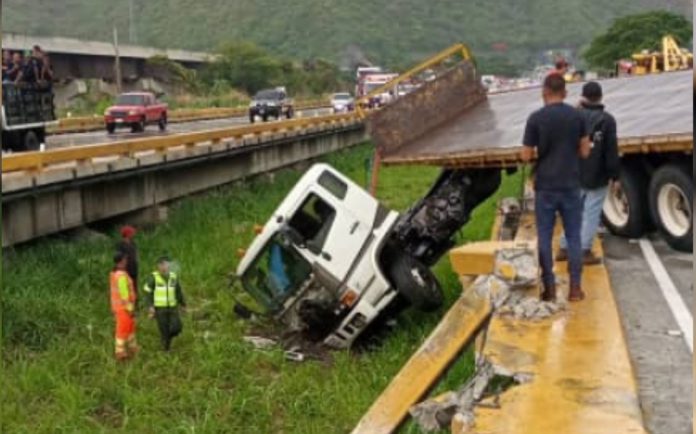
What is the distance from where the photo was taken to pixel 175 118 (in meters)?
42.3

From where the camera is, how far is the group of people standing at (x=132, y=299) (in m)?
9.53

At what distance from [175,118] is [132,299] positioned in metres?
33.5

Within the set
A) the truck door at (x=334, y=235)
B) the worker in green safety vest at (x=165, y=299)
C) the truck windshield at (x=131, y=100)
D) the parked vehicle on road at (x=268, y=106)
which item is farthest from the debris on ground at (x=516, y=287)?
the parked vehicle on road at (x=268, y=106)

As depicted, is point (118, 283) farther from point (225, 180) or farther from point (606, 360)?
point (225, 180)

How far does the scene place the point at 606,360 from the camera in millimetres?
5941

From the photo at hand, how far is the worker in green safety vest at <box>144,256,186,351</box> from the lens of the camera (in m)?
9.70

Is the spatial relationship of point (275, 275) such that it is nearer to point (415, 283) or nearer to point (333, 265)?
point (333, 265)

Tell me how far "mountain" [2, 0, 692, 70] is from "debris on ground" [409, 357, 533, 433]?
9622 cm

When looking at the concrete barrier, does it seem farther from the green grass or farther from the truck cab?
the truck cab

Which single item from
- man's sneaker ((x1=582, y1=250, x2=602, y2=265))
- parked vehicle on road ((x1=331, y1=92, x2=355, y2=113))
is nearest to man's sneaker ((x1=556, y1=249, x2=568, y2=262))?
man's sneaker ((x1=582, y1=250, x2=602, y2=265))

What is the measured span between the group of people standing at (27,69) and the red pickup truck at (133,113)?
10224mm

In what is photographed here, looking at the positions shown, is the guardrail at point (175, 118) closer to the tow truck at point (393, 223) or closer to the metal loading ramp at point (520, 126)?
the metal loading ramp at point (520, 126)

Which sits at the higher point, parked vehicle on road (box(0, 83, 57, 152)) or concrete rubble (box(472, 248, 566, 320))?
parked vehicle on road (box(0, 83, 57, 152))

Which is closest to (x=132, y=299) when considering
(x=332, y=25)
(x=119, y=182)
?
(x=119, y=182)
